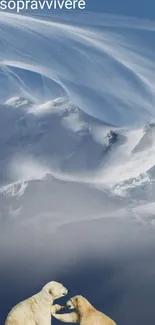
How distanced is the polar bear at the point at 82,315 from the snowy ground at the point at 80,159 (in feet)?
1.49

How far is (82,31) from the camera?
5523mm

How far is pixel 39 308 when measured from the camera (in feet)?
15.2

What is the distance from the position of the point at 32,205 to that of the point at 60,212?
0.18m

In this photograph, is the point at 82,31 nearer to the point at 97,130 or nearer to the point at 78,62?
the point at 78,62

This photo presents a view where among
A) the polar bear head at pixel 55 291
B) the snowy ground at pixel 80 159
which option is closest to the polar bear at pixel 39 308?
the polar bear head at pixel 55 291

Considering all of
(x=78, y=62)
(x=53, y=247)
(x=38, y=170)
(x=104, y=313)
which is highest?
(x=78, y=62)

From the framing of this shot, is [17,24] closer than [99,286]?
No

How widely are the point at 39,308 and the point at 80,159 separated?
1107 mm

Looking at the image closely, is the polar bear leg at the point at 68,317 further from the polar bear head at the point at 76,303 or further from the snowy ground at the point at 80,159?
the snowy ground at the point at 80,159

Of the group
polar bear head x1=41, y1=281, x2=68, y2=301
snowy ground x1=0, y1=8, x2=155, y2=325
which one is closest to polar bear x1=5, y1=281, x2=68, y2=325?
polar bear head x1=41, y1=281, x2=68, y2=301

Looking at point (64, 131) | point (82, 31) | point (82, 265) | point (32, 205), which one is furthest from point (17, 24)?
point (82, 265)

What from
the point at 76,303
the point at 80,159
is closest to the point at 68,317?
the point at 76,303

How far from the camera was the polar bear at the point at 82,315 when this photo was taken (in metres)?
4.55

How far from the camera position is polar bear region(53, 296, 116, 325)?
455 centimetres
